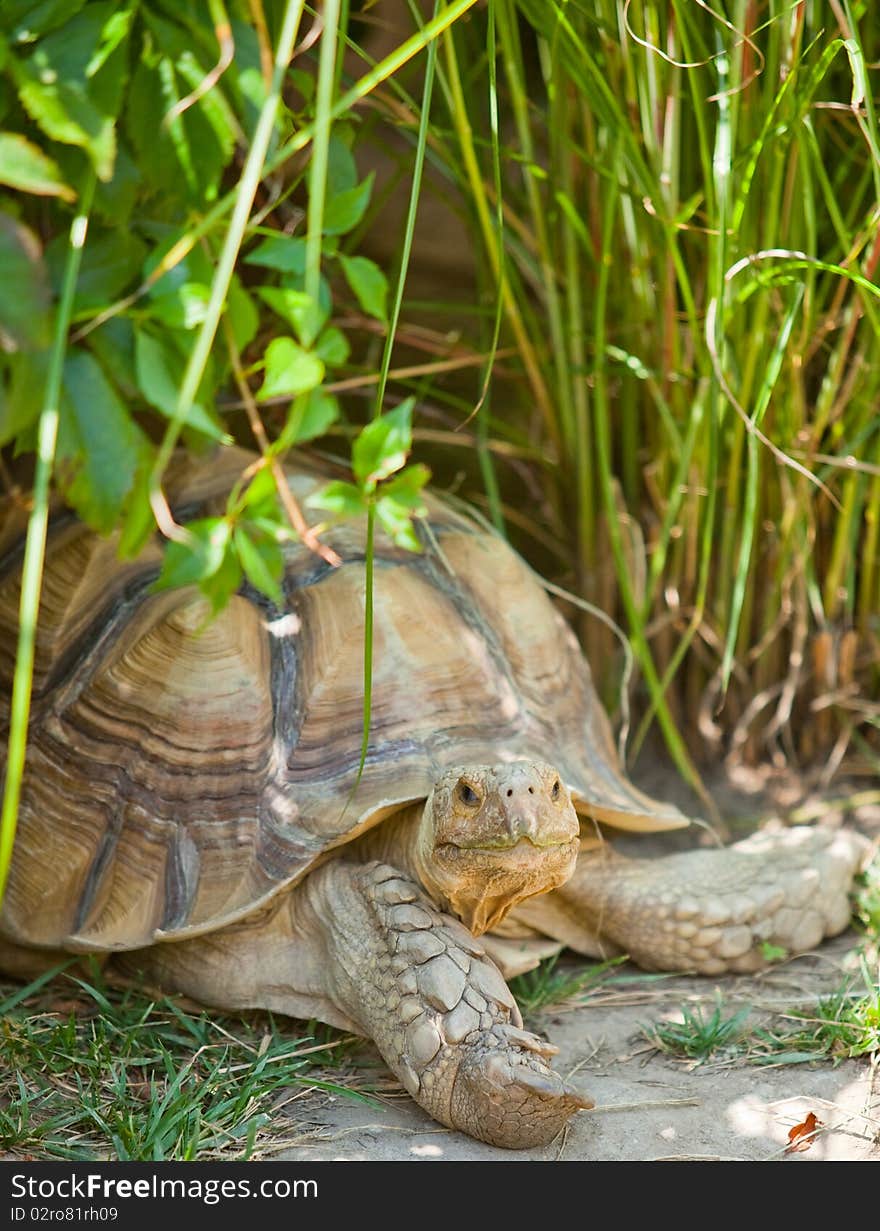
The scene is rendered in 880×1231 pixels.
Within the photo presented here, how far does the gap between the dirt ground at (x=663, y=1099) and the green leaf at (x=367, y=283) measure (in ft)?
4.31

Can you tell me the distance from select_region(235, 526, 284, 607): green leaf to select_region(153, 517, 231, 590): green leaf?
2 cm

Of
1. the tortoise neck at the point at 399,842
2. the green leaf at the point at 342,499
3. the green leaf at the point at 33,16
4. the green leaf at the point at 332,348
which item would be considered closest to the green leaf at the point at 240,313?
the green leaf at the point at 332,348

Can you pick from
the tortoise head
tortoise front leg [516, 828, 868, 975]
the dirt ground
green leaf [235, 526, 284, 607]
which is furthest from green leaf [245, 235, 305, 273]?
tortoise front leg [516, 828, 868, 975]

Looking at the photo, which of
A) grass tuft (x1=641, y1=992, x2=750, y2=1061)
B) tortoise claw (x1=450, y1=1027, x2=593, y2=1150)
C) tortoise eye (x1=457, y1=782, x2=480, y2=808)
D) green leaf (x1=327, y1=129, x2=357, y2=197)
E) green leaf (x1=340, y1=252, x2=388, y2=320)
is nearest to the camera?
green leaf (x1=340, y1=252, x2=388, y2=320)

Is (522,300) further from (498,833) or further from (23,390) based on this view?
(23,390)

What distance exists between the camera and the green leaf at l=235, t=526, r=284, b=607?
161cm

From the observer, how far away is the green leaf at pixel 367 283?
66.4 inches

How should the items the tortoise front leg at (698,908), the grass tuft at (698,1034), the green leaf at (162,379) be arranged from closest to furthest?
the green leaf at (162,379) → the grass tuft at (698,1034) → the tortoise front leg at (698,908)

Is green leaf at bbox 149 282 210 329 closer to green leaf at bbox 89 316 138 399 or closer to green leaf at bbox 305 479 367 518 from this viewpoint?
green leaf at bbox 89 316 138 399

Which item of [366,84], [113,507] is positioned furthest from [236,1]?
[113,507]

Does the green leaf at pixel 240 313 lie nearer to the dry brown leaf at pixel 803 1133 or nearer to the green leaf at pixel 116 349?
the green leaf at pixel 116 349

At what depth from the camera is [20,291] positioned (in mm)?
1555

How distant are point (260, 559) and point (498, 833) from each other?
0.79 m

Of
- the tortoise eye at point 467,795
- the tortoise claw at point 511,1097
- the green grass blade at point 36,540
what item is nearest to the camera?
the green grass blade at point 36,540
